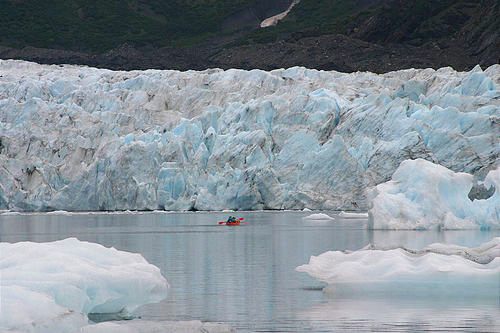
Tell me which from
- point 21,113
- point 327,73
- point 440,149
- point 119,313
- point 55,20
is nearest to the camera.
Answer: point 119,313

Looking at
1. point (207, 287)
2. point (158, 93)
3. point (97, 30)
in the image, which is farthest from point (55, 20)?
point (207, 287)

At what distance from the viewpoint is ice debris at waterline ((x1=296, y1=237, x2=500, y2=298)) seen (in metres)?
13.5

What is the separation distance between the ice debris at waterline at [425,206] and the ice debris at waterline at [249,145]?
8.81 m

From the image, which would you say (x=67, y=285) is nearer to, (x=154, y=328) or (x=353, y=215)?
(x=154, y=328)

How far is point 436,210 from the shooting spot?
28109 millimetres

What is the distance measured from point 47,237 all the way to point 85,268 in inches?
649

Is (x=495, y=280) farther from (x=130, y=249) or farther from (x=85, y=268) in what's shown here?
(x=130, y=249)

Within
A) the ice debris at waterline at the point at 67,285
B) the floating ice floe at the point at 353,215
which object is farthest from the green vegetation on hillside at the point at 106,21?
the ice debris at waterline at the point at 67,285

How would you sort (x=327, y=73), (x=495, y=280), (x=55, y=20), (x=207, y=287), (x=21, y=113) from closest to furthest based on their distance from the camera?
(x=495, y=280)
(x=207, y=287)
(x=21, y=113)
(x=327, y=73)
(x=55, y=20)

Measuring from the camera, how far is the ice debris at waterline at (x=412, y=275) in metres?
13.5

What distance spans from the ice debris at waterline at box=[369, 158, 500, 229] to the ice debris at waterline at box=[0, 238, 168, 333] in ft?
52.0

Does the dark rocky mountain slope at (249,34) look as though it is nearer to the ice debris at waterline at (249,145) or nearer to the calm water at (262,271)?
the ice debris at waterline at (249,145)

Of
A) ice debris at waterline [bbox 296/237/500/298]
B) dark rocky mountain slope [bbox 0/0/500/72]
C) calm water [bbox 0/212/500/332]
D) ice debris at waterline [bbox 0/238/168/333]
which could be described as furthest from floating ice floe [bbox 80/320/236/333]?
dark rocky mountain slope [bbox 0/0/500/72]

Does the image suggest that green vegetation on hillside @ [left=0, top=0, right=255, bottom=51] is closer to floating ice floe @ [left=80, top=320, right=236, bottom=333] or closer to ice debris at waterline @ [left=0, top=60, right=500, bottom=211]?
ice debris at waterline @ [left=0, top=60, right=500, bottom=211]
